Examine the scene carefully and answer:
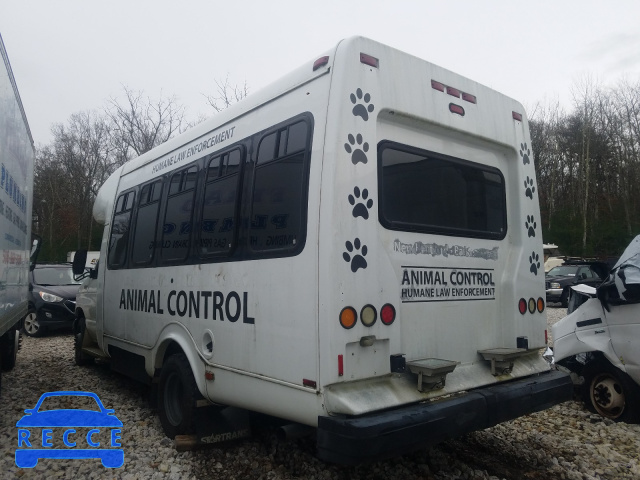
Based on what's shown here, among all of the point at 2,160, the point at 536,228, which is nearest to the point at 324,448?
the point at 536,228

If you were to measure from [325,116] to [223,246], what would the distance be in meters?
1.46

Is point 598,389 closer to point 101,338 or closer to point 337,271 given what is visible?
point 337,271

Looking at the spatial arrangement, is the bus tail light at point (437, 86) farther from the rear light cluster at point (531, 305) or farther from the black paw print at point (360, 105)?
the rear light cluster at point (531, 305)

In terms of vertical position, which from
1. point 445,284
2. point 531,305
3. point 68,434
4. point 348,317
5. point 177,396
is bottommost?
point 68,434

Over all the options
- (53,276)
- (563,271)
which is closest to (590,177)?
(563,271)

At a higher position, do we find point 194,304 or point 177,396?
point 194,304

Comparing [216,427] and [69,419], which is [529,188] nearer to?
[216,427]

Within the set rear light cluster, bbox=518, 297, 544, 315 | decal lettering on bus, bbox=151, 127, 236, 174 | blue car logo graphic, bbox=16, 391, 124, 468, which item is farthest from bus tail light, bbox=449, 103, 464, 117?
blue car logo graphic, bbox=16, 391, 124, 468

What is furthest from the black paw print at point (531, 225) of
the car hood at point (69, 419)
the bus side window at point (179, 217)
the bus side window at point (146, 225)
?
the car hood at point (69, 419)

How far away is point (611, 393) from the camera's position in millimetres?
5535

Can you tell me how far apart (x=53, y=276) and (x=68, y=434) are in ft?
29.1

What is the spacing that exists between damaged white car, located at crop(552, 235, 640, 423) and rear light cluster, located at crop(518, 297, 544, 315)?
107cm

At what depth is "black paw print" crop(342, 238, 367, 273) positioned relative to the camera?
11.0 ft

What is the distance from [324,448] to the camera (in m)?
3.10
